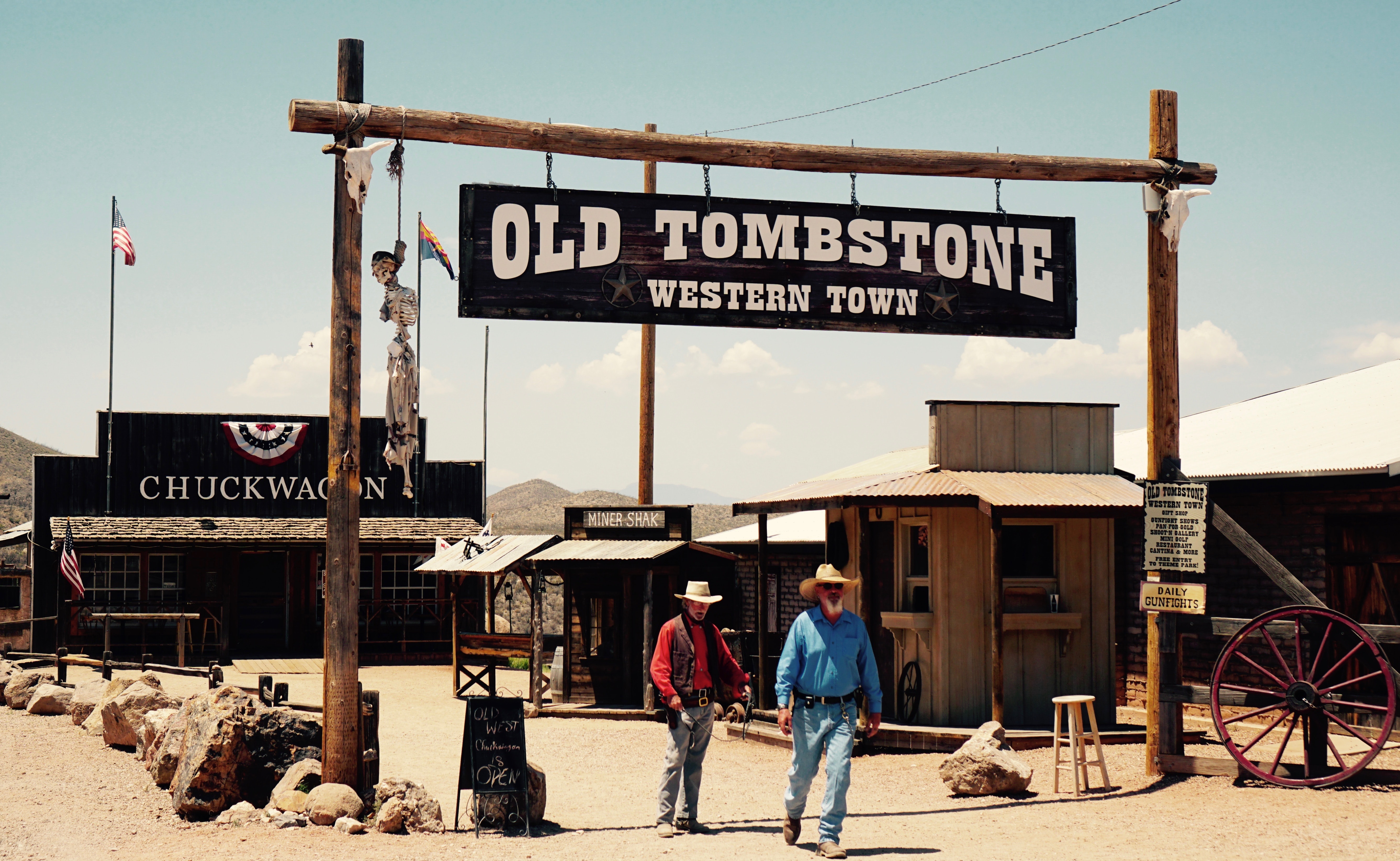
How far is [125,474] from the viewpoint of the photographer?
1037 inches

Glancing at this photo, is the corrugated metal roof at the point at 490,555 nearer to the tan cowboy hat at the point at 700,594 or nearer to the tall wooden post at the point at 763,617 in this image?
the tall wooden post at the point at 763,617

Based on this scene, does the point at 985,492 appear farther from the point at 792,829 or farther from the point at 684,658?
the point at 792,829

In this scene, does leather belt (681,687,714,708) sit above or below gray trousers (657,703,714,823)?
above

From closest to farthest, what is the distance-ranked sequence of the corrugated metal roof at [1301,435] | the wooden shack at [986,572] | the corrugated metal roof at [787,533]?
the corrugated metal roof at [1301,435] < the wooden shack at [986,572] < the corrugated metal roof at [787,533]

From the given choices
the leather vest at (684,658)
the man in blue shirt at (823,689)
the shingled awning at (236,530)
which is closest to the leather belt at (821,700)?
the man in blue shirt at (823,689)

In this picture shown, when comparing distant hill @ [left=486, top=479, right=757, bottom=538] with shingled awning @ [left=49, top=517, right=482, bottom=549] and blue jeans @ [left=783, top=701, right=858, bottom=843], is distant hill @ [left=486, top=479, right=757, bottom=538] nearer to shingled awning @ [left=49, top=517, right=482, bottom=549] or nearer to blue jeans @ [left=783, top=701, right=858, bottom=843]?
shingled awning @ [left=49, top=517, right=482, bottom=549]

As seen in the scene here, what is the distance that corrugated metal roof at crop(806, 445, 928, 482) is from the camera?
14836 mm

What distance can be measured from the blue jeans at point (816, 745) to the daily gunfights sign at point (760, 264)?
11.7 feet

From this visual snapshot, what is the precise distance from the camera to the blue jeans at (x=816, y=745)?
8203mm

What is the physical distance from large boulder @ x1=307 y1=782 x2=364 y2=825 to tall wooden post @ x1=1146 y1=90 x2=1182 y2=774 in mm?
6672

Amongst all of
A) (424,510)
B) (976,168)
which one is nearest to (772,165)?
(976,168)

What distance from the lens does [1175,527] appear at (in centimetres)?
1106

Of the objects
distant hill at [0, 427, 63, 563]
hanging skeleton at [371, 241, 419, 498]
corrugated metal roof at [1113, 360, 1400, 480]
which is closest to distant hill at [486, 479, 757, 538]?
distant hill at [0, 427, 63, 563]

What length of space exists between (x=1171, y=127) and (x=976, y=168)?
194 centimetres
